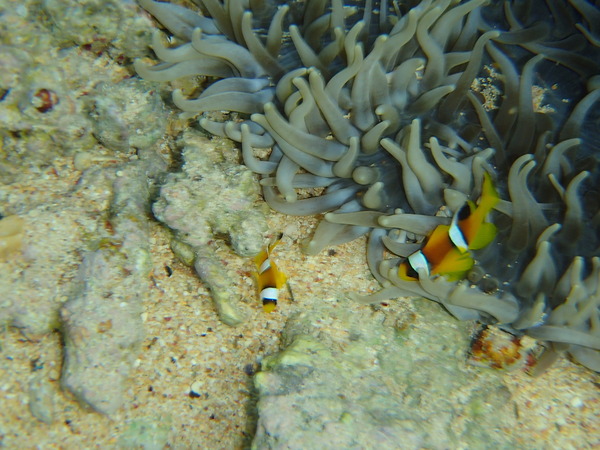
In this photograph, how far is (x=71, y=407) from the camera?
2172mm

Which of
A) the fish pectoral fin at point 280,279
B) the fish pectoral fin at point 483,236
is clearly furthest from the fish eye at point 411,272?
the fish pectoral fin at point 280,279

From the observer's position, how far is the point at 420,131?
2449 millimetres

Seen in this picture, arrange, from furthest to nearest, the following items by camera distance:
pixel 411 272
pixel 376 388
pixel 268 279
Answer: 1. pixel 268 279
2. pixel 411 272
3. pixel 376 388

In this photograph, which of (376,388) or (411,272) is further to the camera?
(411,272)

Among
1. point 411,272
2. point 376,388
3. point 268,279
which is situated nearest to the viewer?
point 376,388

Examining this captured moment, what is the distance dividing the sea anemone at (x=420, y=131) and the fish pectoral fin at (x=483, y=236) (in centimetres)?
12

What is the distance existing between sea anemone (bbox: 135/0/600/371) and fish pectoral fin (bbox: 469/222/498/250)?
117mm

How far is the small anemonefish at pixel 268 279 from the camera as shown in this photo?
2377mm

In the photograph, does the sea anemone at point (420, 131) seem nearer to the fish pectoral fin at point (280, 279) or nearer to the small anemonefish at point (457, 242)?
the small anemonefish at point (457, 242)

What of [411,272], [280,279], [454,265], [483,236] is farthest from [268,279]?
[483,236]

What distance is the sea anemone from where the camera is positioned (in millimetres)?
2234

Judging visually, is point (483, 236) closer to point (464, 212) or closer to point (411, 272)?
point (464, 212)

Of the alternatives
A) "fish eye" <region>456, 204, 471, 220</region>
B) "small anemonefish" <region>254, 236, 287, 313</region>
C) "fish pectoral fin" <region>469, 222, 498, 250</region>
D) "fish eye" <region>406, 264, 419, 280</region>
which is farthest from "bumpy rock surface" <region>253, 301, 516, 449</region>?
"fish eye" <region>456, 204, 471, 220</region>

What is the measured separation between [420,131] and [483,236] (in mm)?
681
